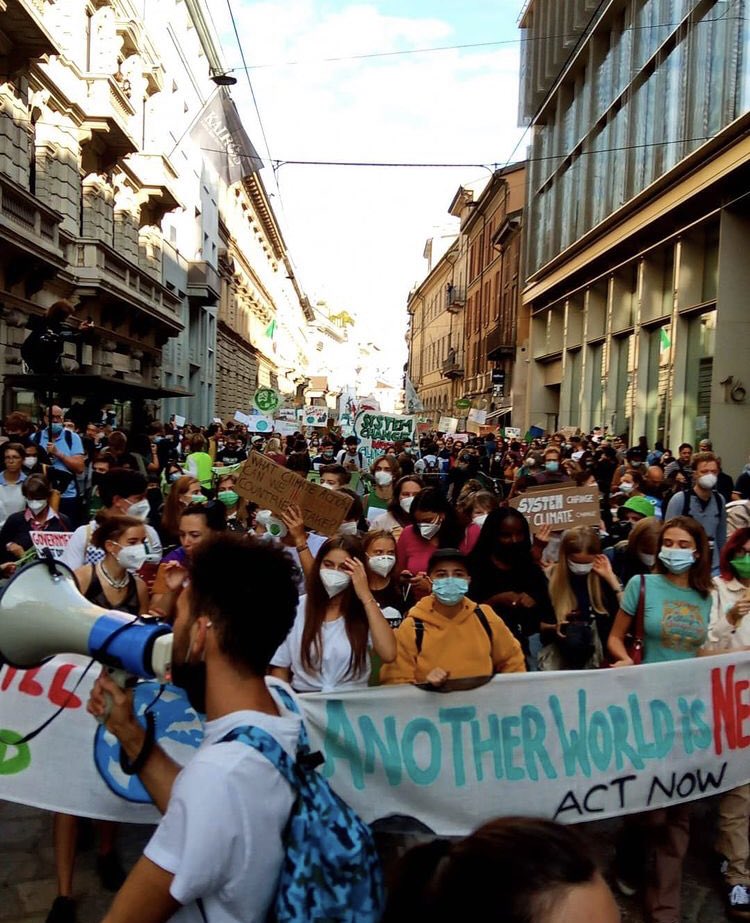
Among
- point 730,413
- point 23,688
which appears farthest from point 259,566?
point 730,413

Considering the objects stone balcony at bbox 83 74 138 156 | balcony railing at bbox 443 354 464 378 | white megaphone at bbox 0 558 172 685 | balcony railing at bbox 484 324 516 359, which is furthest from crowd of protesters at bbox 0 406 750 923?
balcony railing at bbox 443 354 464 378

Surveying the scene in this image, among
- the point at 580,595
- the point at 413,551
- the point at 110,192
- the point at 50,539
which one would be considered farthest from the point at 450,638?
the point at 110,192

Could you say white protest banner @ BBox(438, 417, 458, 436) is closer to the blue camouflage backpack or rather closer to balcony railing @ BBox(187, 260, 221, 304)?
balcony railing @ BBox(187, 260, 221, 304)

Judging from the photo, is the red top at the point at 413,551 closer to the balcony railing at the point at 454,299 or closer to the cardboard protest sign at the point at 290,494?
the cardboard protest sign at the point at 290,494

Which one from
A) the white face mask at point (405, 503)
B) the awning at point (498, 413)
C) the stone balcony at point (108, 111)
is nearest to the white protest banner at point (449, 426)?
the stone balcony at point (108, 111)

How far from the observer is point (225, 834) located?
1.55 m

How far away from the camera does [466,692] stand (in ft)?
12.2

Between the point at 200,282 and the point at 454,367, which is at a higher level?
the point at 200,282

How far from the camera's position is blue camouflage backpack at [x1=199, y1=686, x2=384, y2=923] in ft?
5.37

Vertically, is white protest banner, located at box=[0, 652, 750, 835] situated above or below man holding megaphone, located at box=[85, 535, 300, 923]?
below

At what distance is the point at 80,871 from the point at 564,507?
158 inches

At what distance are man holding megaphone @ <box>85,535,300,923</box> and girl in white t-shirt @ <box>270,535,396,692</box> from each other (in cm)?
201

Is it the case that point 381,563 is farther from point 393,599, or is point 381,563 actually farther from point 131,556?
point 131,556

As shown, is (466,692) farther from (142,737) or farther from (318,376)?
(318,376)
